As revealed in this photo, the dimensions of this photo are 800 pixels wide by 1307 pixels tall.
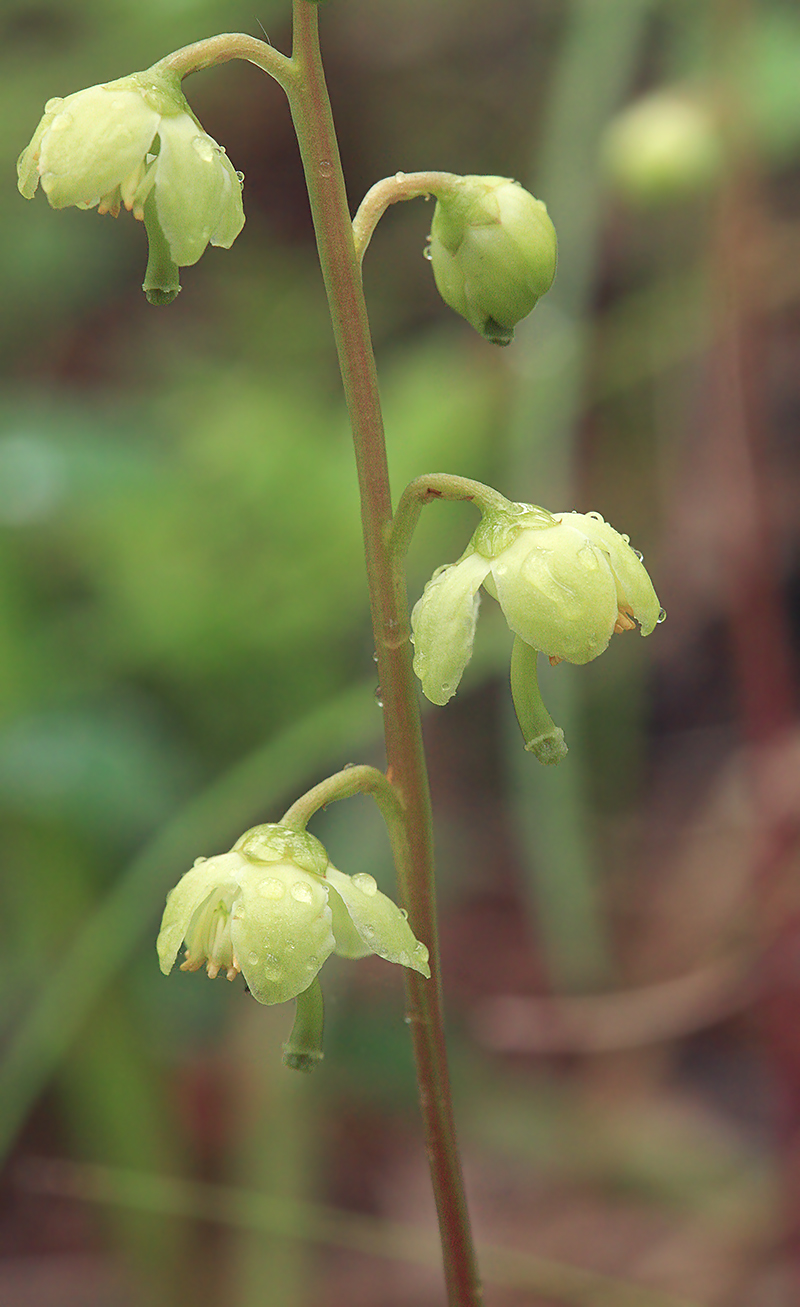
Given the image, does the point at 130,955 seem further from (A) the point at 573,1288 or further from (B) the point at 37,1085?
(A) the point at 573,1288

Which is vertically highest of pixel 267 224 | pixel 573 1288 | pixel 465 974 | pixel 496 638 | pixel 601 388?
pixel 267 224

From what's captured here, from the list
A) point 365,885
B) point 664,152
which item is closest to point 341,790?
point 365,885

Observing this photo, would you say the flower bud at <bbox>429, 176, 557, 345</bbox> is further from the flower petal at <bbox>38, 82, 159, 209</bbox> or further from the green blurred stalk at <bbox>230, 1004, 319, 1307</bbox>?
the green blurred stalk at <bbox>230, 1004, 319, 1307</bbox>

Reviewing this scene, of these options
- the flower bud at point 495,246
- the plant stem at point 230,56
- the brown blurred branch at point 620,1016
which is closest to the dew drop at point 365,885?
the flower bud at point 495,246

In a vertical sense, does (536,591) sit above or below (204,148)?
below

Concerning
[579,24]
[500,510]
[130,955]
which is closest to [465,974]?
[130,955]

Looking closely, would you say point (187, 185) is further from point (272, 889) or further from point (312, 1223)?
point (312, 1223)

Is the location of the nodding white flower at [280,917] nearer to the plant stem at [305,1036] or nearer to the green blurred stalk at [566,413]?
the plant stem at [305,1036]

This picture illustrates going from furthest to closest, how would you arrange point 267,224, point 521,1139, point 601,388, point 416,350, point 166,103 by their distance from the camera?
point 267,224 < point 416,350 < point 601,388 < point 521,1139 < point 166,103
